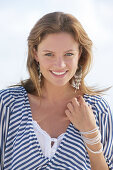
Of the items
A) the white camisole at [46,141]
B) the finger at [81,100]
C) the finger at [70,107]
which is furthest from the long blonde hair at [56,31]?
the white camisole at [46,141]

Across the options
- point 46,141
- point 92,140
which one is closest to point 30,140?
point 46,141

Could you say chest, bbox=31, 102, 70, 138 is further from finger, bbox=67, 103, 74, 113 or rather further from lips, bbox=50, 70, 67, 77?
lips, bbox=50, 70, 67, 77

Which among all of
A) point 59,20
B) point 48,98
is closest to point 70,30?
point 59,20

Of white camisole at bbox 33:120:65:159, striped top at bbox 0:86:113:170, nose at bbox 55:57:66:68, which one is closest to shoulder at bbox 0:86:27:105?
A: striped top at bbox 0:86:113:170

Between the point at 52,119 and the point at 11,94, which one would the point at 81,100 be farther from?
the point at 11,94

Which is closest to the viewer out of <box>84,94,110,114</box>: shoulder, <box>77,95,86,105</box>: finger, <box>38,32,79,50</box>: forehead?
<box>38,32,79,50</box>: forehead

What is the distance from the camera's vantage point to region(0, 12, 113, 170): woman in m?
3.54

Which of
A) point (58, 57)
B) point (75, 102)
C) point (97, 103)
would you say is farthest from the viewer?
point (97, 103)

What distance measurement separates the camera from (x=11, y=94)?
381cm

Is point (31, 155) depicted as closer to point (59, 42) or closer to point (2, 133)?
point (2, 133)

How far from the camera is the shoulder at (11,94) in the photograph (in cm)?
377

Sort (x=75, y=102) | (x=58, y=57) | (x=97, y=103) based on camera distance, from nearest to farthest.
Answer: (x=58, y=57)
(x=75, y=102)
(x=97, y=103)

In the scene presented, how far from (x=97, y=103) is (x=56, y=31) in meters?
0.79

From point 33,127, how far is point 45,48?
2.37 feet
